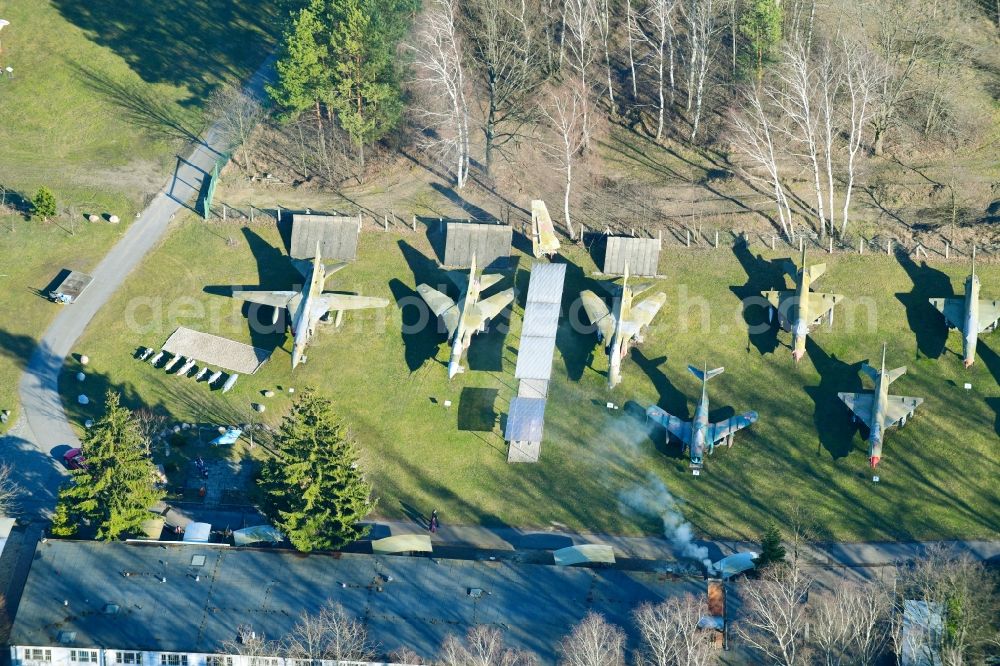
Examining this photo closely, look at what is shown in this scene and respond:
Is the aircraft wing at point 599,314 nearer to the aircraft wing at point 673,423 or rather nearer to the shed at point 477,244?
the aircraft wing at point 673,423

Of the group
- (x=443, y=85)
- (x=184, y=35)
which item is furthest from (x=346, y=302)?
(x=184, y=35)

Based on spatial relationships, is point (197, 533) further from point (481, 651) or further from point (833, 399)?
point (833, 399)

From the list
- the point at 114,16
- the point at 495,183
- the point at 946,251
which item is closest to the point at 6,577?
the point at 495,183

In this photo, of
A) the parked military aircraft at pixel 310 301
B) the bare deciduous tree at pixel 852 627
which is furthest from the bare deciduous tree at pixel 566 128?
the bare deciduous tree at pixel 852 627

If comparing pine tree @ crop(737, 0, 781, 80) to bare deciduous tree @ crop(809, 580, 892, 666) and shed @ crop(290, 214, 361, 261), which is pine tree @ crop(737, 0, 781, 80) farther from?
bare deciduous tree @ crop(809, 580, 892, 666)

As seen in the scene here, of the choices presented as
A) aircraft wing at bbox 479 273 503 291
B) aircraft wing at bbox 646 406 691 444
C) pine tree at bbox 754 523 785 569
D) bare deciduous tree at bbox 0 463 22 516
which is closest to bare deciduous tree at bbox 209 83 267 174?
aircraft wing at bbox 479 273 503 291
